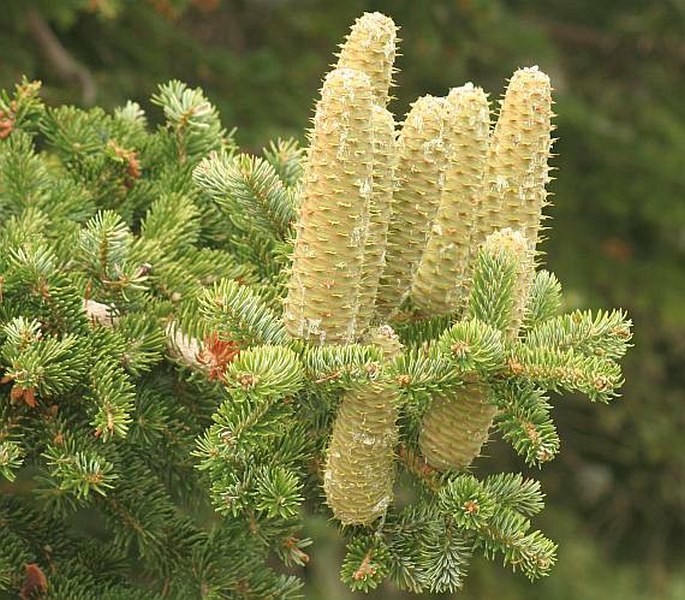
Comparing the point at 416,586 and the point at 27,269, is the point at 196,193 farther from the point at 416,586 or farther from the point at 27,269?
the point at 416,586

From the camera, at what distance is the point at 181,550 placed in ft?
5.72

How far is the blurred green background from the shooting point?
4.41m

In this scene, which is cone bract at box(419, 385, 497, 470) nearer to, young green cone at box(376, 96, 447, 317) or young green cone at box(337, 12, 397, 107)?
young green cone at box(376, 96, 447, 317)

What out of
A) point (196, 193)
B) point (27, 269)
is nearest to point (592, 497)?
point (196, 193)

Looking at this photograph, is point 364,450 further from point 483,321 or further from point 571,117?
point 571,117

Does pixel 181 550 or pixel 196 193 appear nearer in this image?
pixel 181 550

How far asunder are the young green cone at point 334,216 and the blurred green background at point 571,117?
7.30 feet

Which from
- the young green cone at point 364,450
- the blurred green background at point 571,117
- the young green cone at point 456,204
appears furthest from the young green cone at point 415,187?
the blurred green background at point 571,117

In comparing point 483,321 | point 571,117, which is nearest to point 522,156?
point 483,321

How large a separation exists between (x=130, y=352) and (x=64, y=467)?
0.18 m

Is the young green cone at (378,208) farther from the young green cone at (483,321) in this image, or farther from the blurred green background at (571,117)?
the blurred green background at (571,117)

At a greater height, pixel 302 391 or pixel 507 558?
pixel 302 391

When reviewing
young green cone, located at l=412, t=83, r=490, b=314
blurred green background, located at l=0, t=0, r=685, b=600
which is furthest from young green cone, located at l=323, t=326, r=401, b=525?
blurred green background, located at l=0, t=0, r=685, b=600

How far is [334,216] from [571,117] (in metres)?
4.13
